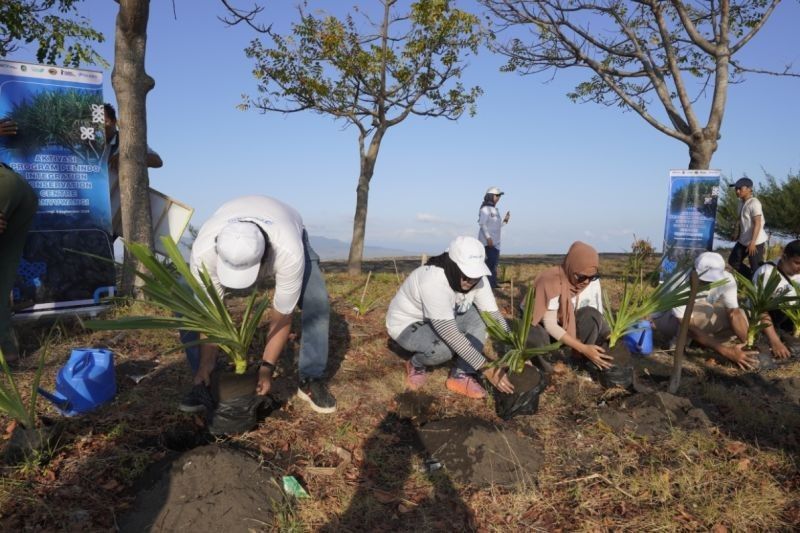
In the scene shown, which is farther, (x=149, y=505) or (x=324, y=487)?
(x=324, y=487)

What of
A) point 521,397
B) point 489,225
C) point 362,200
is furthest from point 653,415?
point 362,200

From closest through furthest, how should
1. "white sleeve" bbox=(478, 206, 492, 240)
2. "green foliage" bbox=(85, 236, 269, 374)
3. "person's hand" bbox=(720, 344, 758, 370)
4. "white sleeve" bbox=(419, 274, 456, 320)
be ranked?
"green foliage" bbox=(85, 236, 269, 374)
"white sleeve" bbox=(419, 274, 456, 320)
"person's hand" bbox=(720, 344, 758, 370)
"white sleeve" bbox=(478, 206, 492, 240)

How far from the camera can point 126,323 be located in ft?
7.75

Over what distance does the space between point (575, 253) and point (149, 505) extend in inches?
124

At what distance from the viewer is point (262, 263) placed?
114 inches

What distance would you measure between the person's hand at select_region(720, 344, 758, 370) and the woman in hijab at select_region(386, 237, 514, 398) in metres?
2.30

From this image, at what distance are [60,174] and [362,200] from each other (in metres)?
4.60

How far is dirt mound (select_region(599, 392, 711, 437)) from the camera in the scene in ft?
10.6

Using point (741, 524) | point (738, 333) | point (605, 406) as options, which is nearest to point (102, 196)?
point (605, 406)

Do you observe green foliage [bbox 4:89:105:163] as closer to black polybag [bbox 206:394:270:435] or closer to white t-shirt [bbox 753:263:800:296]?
black polybag [bbox 206:394:270:435]

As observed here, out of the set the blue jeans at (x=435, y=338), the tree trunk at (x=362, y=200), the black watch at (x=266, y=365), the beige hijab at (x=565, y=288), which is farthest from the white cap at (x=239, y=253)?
the tree trunk at (x=362, y=200)

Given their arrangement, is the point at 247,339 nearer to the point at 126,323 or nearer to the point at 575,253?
the point at 126,323

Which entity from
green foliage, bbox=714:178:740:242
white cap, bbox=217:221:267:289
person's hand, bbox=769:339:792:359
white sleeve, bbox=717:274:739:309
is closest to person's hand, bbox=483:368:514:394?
white cap, bbox=217:221:267:289

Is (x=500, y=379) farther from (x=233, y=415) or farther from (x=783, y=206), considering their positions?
(x=783, y=206)
